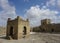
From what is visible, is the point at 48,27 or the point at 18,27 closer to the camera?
the point at 18,27

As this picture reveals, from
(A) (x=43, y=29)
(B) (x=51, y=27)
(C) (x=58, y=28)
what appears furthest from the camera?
(A) (x=43, y=29)

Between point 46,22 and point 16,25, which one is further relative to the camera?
point 46,22

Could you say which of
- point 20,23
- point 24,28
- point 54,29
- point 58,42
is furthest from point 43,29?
point 58,42

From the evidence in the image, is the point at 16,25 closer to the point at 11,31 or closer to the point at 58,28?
the point at 11,31

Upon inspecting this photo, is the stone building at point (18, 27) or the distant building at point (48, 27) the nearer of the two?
the stone building at point (18, 27)

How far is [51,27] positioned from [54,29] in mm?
1323

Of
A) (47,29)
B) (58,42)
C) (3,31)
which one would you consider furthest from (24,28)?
(47,29)

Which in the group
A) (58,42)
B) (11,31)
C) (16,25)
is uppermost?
(16,25)

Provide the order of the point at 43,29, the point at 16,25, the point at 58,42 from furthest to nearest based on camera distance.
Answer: the point at 43,29, the point at 16,25, the point at 58,42

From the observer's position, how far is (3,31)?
29906 mm

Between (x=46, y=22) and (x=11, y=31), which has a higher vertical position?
(x=46, y=22)

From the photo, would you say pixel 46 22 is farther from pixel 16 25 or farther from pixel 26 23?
pixel 16 25

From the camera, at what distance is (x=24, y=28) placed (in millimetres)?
18516

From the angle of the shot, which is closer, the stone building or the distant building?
the stone building
